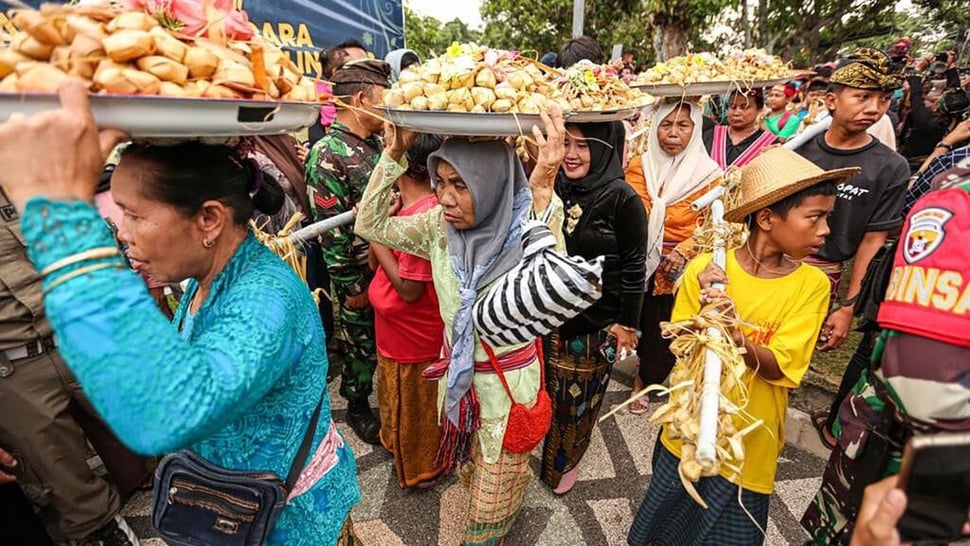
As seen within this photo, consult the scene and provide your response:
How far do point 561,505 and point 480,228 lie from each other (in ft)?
6.43

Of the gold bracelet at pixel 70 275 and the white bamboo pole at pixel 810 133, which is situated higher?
the white bamboo pole at pixel 810 133

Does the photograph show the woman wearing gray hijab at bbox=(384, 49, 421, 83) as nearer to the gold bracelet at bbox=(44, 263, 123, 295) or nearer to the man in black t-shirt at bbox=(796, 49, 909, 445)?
the man in black t-shirt at bbox=(796, 49, 909, 445)

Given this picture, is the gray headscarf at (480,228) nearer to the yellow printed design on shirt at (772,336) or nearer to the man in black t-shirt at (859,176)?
the yellow printed design on shirt at (772,336)

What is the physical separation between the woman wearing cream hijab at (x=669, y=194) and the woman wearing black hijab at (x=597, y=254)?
2.80 ft

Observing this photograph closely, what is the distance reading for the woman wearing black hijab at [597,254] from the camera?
2727 millimetres

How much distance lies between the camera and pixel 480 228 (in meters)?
2.08

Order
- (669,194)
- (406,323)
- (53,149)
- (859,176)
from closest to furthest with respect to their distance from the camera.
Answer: (53,149)
(406,323)
(859,176)
(669,194)

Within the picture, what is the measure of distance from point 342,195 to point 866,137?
11.4ft

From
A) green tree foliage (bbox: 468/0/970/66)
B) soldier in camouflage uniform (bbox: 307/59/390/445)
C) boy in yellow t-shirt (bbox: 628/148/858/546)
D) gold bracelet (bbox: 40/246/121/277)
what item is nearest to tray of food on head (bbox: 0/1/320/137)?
gold bracelet (bbox: 40/246/121/277)

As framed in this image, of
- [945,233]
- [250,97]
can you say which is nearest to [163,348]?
[250,97]

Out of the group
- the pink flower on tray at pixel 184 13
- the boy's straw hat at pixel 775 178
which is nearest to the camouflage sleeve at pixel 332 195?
the pink flower on tray at pixel 184 13

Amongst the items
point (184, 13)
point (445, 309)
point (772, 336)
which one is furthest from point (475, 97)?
point (772, 336)

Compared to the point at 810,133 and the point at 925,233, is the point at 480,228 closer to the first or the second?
the point at 925,233

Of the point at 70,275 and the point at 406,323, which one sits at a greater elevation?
the point at 70,275
